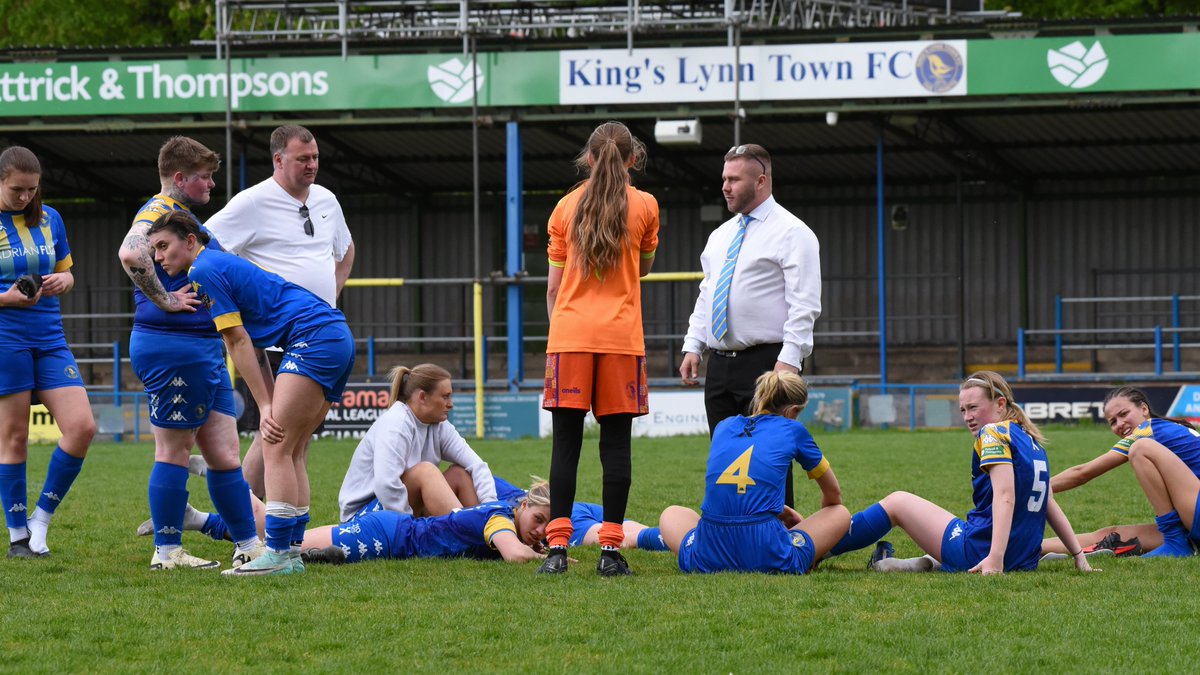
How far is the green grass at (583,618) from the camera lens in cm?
428

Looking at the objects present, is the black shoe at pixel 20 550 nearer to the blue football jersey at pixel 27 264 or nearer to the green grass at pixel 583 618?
the green grass at pixel 583 618

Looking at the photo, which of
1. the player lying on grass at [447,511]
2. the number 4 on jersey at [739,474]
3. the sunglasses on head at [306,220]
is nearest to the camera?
the number 4 on jersey at [739,474]

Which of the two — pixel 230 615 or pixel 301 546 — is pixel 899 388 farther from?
pixel 230 615

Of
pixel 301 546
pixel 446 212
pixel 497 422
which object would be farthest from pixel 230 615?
pixel 446 212

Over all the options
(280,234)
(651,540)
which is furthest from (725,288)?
(280,234)

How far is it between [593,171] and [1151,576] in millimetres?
2821

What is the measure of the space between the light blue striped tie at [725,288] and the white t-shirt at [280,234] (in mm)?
1823

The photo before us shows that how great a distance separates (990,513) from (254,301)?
10.3ft

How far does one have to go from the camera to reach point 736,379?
21.6 ft

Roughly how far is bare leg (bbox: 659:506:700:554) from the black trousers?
0.39 meters

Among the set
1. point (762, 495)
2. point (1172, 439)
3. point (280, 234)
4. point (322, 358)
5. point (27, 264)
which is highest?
point (280, 234)

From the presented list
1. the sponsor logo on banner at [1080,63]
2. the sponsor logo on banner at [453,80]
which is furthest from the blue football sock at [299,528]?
the sponsor logo on banner at [1080,63]

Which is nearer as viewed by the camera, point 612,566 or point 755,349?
point 612,566

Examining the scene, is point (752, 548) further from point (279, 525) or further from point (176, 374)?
point (176, 374)
